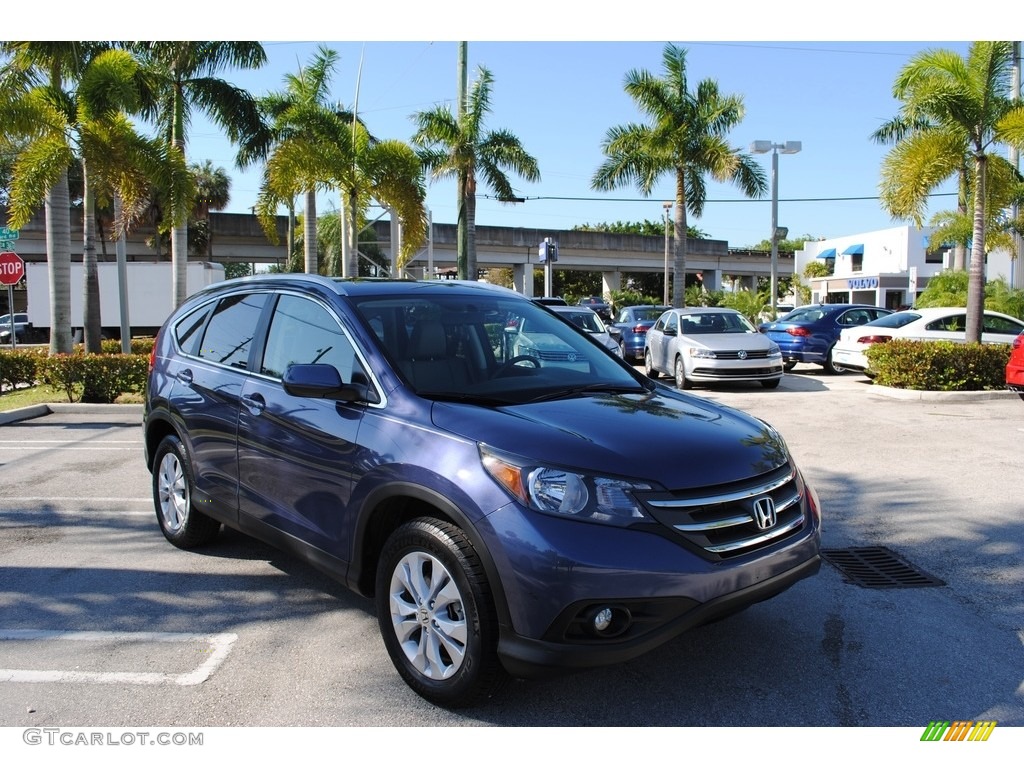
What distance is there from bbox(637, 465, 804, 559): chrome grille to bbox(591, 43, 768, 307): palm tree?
25089 millimetres

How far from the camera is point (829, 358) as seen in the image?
1827 cm

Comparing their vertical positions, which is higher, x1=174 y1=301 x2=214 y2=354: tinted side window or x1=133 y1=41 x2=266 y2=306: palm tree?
x1=133 y1=41 x2=266 y2=306: palm tree

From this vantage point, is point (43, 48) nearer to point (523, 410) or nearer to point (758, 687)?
point (523, 410)

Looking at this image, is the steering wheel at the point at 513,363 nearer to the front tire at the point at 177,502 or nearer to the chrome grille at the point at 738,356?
the front tire at the point at 177,502

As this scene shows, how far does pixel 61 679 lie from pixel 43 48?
1678 centimetres

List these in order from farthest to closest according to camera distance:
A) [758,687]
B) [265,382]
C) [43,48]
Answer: [43,48] < [265,382] < [758,687]

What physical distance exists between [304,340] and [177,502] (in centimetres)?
187

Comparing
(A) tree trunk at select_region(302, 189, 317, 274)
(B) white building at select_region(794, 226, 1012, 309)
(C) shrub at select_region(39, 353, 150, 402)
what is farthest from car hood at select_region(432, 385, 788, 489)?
(B) white building at select_region(794, 226, 1012, 309)

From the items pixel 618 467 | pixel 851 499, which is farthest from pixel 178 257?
pixel 618 467

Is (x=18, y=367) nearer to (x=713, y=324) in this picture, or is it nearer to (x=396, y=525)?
(x=713, y=324)

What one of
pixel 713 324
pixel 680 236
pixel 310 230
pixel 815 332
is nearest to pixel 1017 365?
pixel 713 324

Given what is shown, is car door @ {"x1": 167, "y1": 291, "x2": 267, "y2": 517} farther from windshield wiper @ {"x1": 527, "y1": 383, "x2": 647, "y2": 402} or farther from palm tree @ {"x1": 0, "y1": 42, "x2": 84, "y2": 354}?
palm tree @ {"x1": 0, "y1": 42, "x2": 84, "y2": 354}

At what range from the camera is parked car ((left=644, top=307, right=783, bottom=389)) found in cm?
1467
